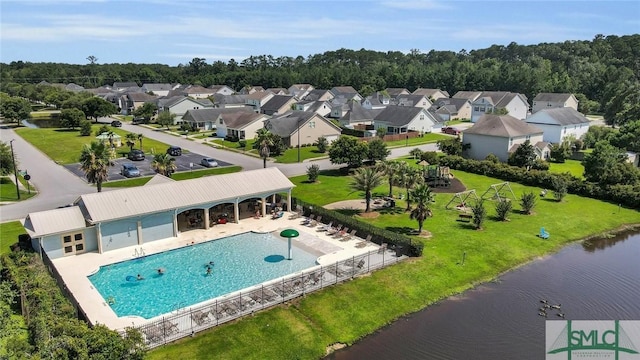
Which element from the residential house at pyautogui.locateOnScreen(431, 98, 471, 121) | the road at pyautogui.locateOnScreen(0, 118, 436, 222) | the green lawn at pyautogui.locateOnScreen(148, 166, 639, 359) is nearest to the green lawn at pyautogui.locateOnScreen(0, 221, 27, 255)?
the road at pyautogui.locateOnScreen(0, 118, 436, 222)

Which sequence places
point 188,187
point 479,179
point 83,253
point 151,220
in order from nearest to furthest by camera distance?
1. point 83,253
2. point 151,220
3. point 188,187
4. point 479,179

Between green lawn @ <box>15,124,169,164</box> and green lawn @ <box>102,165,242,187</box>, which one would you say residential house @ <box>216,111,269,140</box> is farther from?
green lawn @ <box>102,165,242,187</box>

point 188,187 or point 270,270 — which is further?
point 188,187

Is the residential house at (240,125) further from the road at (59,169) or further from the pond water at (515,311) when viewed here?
the pond water at (515,311)

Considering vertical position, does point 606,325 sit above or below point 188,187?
below

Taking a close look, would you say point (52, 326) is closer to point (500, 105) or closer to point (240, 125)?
point (240, 125)

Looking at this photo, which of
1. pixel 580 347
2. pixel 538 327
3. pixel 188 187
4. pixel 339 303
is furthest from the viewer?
pixel 188 187

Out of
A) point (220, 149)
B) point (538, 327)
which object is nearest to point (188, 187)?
point (538, 327)

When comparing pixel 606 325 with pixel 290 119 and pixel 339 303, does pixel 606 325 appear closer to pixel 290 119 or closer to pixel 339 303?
pixel 339 303
